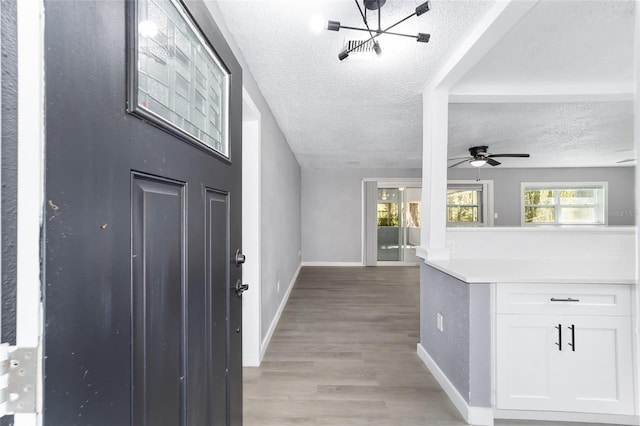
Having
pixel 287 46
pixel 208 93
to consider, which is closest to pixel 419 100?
pixel 287 46

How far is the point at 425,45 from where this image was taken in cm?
175

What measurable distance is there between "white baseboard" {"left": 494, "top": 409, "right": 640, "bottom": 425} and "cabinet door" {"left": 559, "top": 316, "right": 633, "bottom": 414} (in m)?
0.04

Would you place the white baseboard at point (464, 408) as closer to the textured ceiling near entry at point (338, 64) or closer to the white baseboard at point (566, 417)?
the white baseboard at point (566, 417)

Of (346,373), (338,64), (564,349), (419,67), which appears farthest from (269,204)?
(564,349)

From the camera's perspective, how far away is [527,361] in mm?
1560

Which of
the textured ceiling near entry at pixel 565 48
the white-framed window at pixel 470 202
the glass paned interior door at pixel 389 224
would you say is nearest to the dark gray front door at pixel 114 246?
the textured ceiling near entry at pixel 565 48

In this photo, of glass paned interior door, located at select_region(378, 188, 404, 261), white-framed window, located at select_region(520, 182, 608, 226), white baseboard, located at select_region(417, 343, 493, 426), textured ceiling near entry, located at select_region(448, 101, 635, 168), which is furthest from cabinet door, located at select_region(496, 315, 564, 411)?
white-framed window, located at select_region(520, 182, 608, 226)

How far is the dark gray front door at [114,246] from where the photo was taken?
0.38 m

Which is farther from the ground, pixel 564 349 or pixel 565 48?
pixel 565 48

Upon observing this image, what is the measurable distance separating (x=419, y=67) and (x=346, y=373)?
2381 mm

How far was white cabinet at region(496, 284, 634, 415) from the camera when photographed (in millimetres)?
1514

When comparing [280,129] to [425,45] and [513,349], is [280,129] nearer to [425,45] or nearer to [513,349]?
[425,45]

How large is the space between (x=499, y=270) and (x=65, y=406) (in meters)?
2.06

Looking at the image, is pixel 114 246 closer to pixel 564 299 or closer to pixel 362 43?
pixel 362 43
